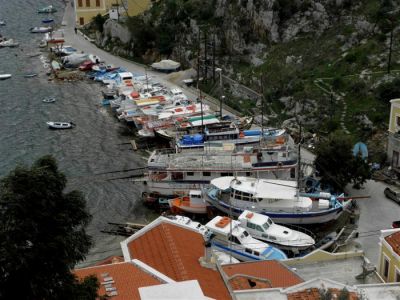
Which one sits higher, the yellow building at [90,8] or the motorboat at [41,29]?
the yellow building at [90,8]

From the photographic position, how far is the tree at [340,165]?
1556 inches

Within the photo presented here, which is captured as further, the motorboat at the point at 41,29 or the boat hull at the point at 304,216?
the motorboat at the point at 41,29

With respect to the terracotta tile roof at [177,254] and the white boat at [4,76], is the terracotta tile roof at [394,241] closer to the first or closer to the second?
the terracotta tile roof at [177,254]

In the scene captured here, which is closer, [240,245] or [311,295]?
[311,295]

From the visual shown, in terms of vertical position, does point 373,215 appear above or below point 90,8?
below

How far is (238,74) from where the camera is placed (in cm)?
6906

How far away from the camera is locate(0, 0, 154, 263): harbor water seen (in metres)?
43.0

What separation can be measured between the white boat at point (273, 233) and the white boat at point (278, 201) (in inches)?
66.8

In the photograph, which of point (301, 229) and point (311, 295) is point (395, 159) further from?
point (311, 295)

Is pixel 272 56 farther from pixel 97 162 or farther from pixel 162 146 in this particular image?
pixel 97 162

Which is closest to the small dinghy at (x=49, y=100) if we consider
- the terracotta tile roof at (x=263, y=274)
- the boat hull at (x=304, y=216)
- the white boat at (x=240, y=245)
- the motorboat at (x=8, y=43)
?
the motorboat at (x=8, y=43)

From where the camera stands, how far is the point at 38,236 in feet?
49.0

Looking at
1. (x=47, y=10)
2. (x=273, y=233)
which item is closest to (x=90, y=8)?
(x=47, y=10)

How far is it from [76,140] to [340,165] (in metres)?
28.0
